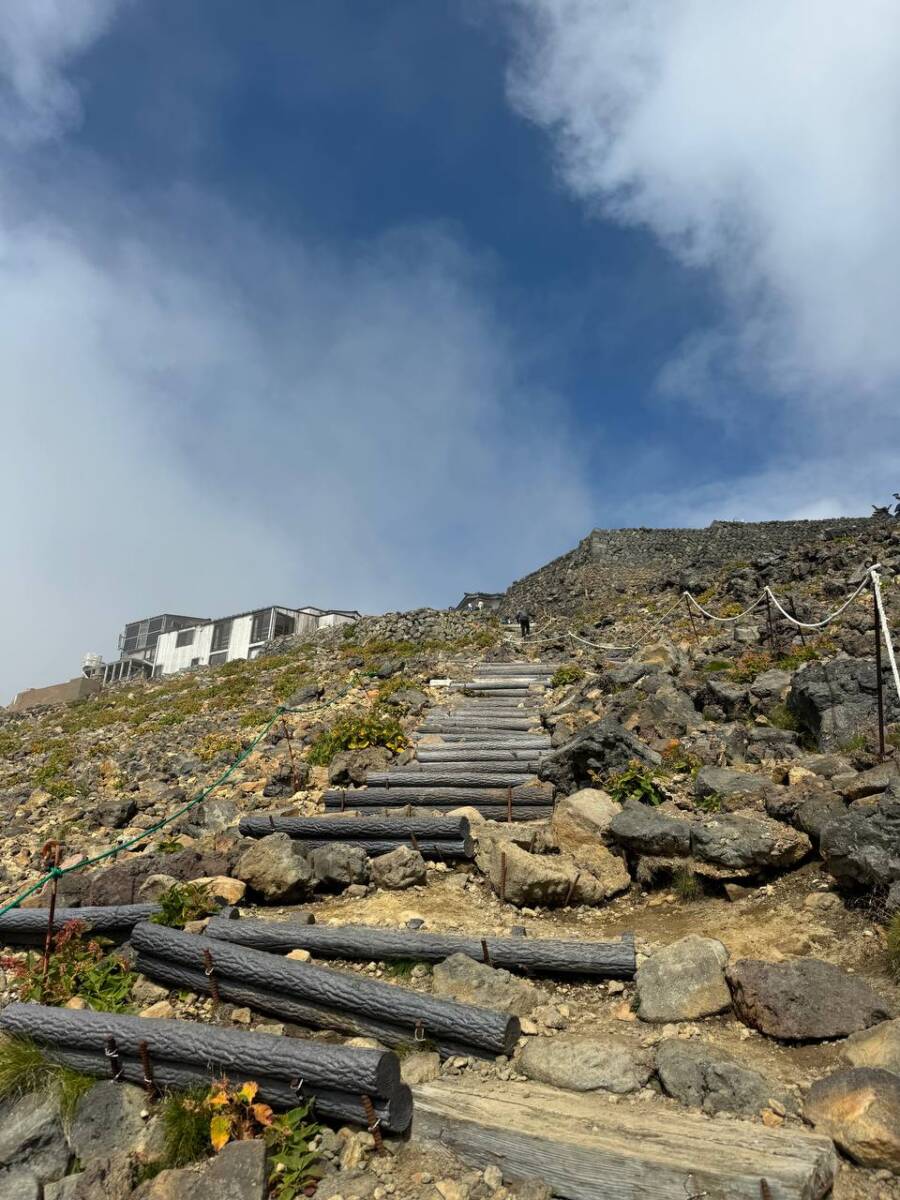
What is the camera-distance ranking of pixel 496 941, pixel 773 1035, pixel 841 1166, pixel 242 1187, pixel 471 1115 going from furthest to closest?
pixel 496 941, pixel 773 1035, pixel 471 1115, pixel 242 1187, pixel 841 1166

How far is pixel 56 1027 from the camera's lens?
18.8 ft

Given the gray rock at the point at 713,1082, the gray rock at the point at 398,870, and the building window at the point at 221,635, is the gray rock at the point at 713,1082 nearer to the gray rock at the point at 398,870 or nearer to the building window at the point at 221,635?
the gray rock at the point at 398,870

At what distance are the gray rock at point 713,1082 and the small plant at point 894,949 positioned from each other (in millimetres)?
1555

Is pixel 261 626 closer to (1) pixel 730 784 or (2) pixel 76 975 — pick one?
(1) pixel 730 784

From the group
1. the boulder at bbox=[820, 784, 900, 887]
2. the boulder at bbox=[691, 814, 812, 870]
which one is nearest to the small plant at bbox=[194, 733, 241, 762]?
the boulder at bbox=[691, 814, 812, 870]

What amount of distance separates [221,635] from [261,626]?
14.1ft

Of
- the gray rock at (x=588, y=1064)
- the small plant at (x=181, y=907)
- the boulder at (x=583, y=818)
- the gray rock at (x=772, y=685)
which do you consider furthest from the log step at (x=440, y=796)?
the gray rock at (x=588, y=1064)

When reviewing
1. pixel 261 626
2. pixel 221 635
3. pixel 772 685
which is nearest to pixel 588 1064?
pixel 772 685

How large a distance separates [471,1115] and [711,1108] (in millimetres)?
1570

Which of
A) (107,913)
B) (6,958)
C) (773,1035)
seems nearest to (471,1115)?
(773,1035)

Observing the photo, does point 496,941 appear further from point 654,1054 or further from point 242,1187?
point 242,1187

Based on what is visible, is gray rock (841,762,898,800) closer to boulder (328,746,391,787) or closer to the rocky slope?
the rocky slope

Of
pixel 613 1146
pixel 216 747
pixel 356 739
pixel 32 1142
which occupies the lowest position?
pixel 32 1142

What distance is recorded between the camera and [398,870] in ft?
28.2
